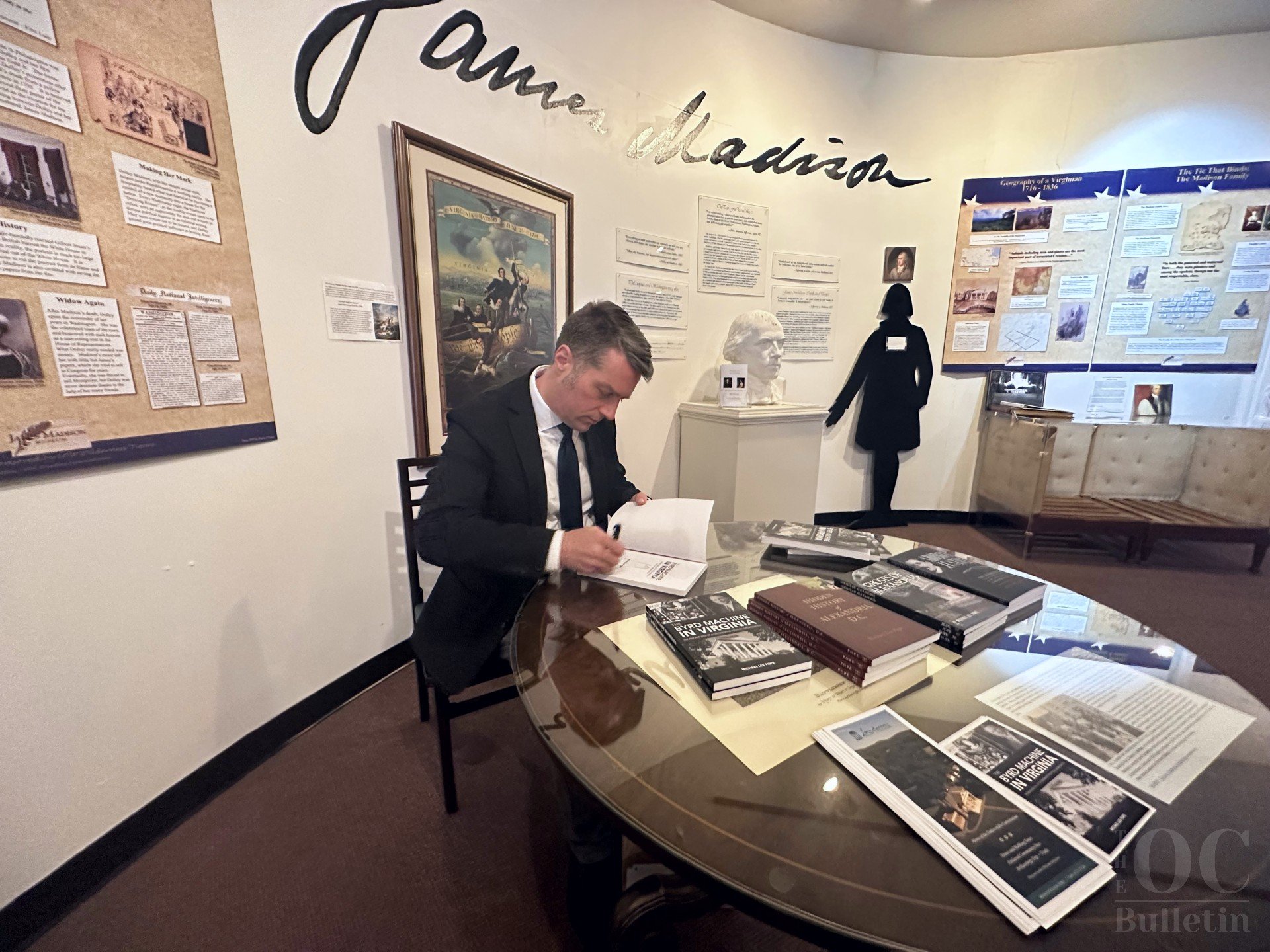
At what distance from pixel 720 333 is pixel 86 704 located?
3229mm

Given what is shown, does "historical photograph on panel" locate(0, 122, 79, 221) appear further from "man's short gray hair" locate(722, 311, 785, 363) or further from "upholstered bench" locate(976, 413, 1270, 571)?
"upholstered bench" locate(976, 413, 1270, 571)

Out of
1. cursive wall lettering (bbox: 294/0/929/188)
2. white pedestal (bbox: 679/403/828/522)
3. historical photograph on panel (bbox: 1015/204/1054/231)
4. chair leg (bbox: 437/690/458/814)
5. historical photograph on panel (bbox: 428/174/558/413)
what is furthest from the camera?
historical photograph on panel (bbox: 1015/204/1054/231)

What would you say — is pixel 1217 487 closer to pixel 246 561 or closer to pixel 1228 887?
pixel 1228 887

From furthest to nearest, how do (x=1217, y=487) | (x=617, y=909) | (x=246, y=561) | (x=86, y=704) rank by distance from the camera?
(x=1217, y=487) < (x=246, y=561) < (x=86, y=704) < (x=617, y=909)

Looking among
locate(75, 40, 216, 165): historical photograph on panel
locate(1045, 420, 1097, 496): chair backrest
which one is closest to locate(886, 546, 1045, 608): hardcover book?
locate(75, 40, 216, 165): historical photograph on panel

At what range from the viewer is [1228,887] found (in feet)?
1.71

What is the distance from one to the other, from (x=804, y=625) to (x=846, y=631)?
67mm

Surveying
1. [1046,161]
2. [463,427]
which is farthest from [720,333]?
[1046,161]

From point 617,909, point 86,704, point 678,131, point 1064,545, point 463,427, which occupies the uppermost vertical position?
point 678,131

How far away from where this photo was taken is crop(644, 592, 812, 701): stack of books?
79 centimetres

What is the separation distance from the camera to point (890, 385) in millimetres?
3805

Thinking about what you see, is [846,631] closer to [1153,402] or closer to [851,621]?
[851,621]

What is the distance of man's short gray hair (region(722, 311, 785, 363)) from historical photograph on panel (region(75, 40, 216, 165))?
8.18 feet

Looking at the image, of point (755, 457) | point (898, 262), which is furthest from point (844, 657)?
point (898, 262)
